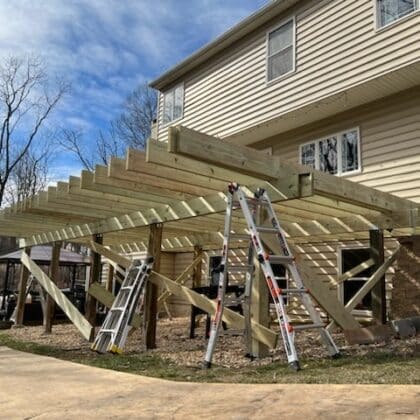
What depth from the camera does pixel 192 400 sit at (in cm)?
352

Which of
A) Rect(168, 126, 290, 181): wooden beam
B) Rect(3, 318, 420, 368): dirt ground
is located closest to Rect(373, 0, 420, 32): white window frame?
Rect(168, 126, 290, 181): wooden beam

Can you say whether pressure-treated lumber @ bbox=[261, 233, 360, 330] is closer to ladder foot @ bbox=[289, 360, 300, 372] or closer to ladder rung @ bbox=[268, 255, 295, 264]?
ladder rung @ bbox=[268, 255, 295, 264]

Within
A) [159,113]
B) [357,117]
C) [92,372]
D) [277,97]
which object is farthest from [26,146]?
[92,372]

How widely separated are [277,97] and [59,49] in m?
12.9

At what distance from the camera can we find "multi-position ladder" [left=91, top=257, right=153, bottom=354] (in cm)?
676

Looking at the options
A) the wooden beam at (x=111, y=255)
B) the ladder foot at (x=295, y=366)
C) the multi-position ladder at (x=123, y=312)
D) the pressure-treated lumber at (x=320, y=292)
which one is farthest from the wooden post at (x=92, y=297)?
the ladder foot at (x=295, y=366)

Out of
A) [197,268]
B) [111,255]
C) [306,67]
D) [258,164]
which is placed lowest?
[197,268]

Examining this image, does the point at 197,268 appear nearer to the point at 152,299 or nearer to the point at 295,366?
the point at 152,299

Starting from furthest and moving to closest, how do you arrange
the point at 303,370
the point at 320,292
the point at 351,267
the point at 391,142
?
the point at 351,267 < the point at 391,142 < the point at 320,292 < the point at 303,370

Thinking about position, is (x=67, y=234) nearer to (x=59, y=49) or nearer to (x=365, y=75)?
(x=365, y=75)

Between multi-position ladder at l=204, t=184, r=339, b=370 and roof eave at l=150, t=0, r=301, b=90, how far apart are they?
655cm

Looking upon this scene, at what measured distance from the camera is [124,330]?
6836 millimetres

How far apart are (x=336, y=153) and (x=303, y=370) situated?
621 cm

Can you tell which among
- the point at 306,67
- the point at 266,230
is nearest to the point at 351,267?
the point at 306,67
